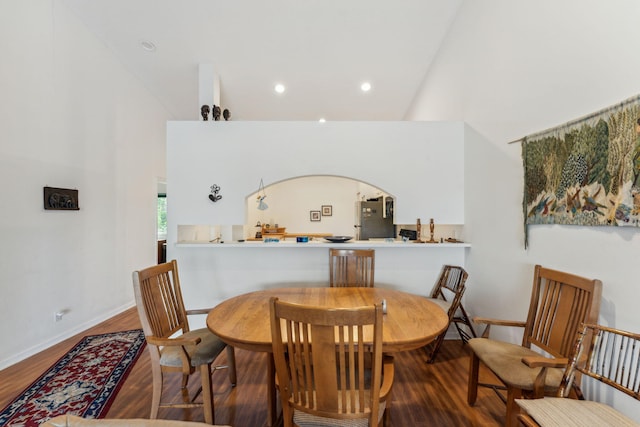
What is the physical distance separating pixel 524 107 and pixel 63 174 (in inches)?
186

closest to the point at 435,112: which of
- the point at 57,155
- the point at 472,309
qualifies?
the point at 472,309

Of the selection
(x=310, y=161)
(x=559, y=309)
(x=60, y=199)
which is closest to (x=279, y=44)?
(x=310, y=161)

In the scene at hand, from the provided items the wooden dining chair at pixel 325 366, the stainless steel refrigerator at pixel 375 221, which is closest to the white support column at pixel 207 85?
the wooden dining chair at pixel 325 366

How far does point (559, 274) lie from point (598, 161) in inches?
28.1

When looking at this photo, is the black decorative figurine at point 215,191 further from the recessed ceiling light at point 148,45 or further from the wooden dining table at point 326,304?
the recessed ceiling light at point 148,45

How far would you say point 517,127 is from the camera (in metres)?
2.42

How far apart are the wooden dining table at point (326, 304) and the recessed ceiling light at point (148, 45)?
11.6 ft

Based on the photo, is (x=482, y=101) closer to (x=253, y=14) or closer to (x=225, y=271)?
(x=253, y=14)

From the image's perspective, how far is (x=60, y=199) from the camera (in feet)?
10.7

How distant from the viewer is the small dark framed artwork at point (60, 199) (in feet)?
10.3

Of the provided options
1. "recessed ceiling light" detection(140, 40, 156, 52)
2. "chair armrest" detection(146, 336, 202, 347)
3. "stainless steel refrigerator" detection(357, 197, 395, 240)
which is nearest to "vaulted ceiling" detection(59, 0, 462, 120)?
"recessed ceiling light" detection(140, 40, 156, 52)

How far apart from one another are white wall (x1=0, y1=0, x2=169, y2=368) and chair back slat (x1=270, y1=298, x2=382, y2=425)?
10.2ft

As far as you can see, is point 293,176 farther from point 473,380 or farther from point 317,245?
point 473,380

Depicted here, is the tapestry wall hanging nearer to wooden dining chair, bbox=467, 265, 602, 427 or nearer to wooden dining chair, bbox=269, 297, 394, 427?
wooden dining chair, bbox=467, 265, 602, 427
